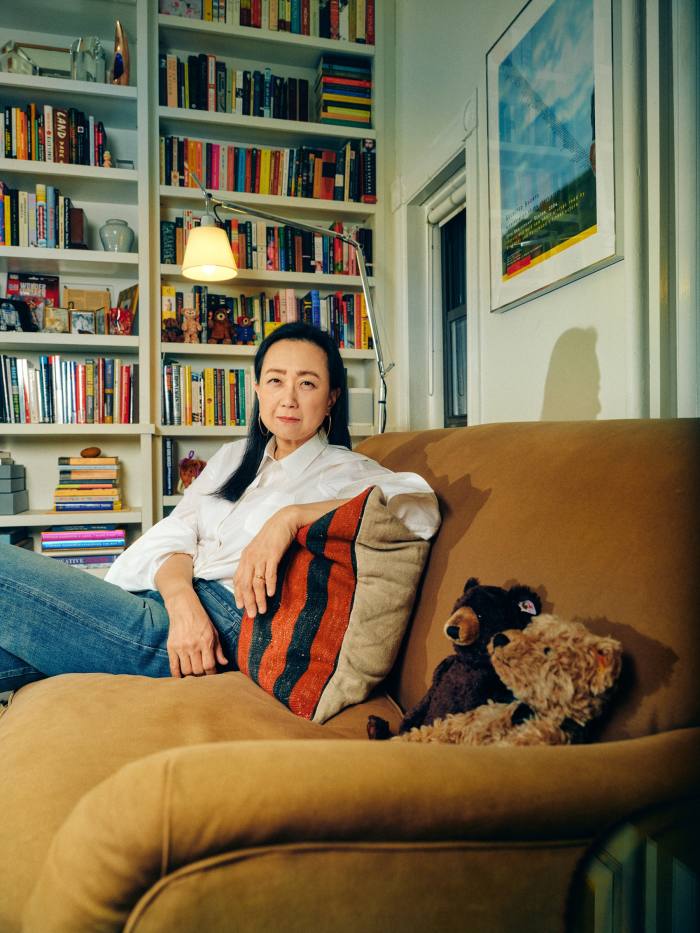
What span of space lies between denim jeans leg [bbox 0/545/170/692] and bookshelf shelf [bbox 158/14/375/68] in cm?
256

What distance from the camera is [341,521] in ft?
3.22

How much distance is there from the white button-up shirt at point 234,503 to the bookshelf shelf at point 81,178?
173cm

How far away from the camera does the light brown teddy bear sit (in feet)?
2.00

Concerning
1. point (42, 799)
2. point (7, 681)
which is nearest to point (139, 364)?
point (7, 681)

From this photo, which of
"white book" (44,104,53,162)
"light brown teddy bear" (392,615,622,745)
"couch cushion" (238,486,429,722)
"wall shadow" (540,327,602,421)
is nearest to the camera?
"light brown teddy bear" (392,615,622,745)

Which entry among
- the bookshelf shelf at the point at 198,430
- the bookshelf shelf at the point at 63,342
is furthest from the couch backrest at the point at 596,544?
the bookshelf shelf at the point at 63,342

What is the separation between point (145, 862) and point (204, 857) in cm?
4

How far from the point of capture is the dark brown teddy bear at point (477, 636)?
0.72m

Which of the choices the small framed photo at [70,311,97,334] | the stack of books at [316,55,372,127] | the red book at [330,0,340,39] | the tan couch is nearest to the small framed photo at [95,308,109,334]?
the small framed photo at [70,311,97,334]

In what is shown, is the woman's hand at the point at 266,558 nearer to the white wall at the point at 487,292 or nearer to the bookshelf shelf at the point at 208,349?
the white wall at the point at 487,292

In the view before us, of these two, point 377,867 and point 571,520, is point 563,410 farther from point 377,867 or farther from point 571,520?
point 377,867

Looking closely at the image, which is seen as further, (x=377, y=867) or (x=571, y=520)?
(x=571, y=520)

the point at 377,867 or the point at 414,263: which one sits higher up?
the point at 414,263

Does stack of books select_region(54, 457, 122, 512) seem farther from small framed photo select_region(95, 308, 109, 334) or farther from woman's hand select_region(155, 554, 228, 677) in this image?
woman's hand select_region(155, 554, 228, 677)
